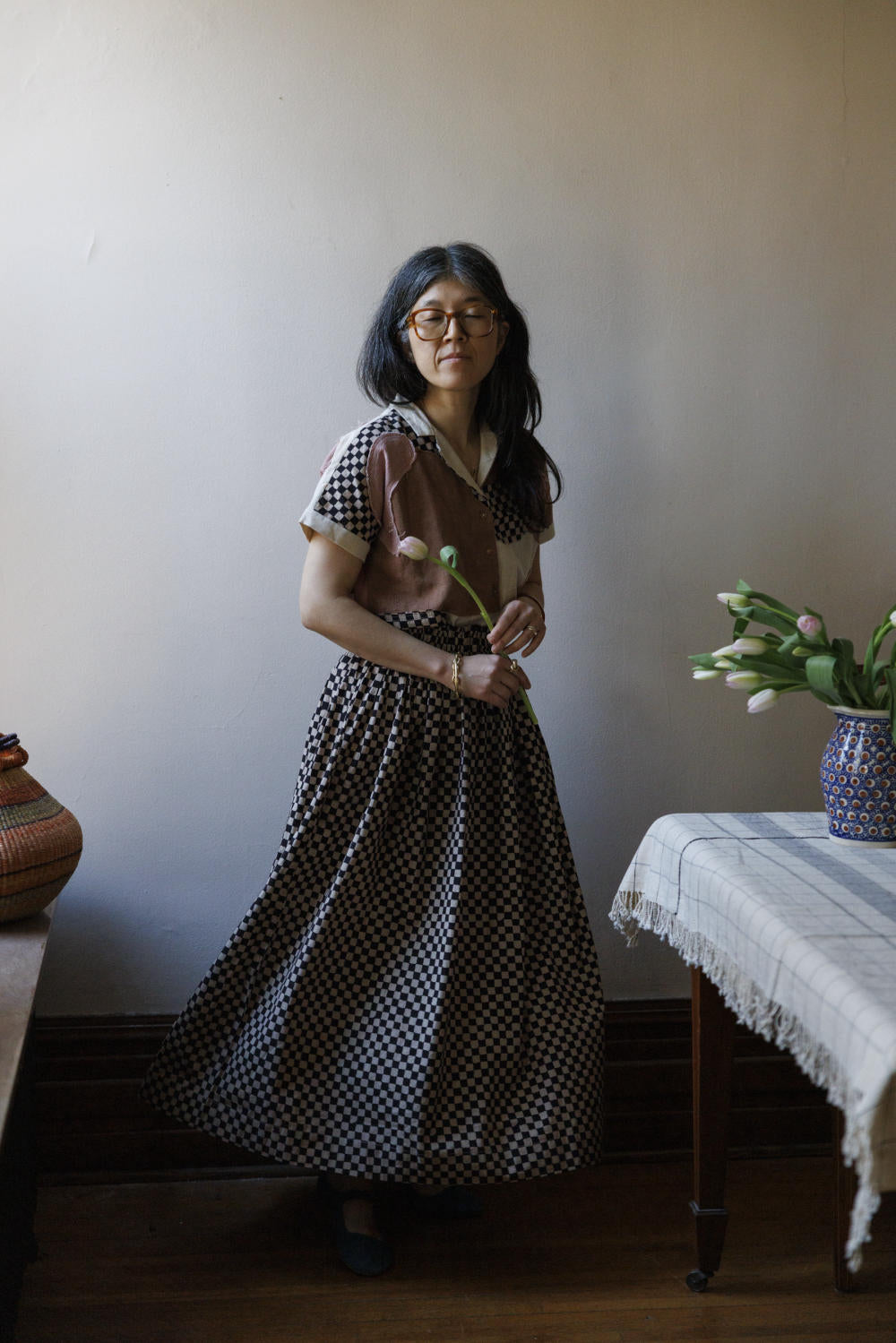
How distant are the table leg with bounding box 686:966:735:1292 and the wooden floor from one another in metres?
0.16

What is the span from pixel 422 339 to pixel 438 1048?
3.55 ft

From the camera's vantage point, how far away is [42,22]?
1.97 meters

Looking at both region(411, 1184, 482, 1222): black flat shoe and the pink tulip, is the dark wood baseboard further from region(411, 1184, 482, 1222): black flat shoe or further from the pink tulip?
the pink tulip

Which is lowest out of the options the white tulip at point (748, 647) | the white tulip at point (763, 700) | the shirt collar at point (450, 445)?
the white tulip at point (763, 700)

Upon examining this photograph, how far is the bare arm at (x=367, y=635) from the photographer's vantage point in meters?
1.72

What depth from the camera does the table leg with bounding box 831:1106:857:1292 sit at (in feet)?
5.27

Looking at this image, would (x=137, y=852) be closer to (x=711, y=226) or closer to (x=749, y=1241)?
(x=749, y=1241)

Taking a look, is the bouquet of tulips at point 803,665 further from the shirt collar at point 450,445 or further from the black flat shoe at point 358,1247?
the black flat shoe at point 358,1247

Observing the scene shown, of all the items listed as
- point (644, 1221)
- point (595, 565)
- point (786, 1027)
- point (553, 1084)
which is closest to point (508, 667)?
point (595, 565)

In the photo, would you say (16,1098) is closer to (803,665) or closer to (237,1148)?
(237,1148)


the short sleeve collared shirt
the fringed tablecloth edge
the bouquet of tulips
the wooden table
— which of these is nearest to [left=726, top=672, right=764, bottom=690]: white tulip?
the bouquet of tulips

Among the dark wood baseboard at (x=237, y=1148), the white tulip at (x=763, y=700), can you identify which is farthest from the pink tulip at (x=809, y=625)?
the dark wood baseboard at (x=237, y=1148)

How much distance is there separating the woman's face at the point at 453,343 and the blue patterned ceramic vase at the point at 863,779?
30.2 inches

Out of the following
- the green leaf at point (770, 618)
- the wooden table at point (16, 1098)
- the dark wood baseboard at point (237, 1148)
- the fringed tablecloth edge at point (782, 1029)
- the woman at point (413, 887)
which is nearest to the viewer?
the fringed tablecloth edge at point (782, 1029)
